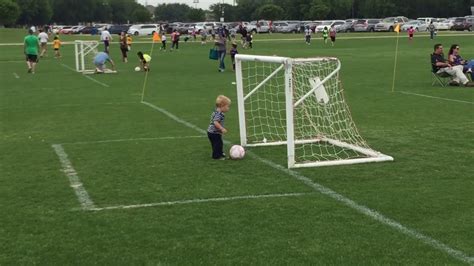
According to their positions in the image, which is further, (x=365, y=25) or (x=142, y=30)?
(x=142, y=30)

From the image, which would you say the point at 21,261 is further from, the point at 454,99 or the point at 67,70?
the point at 67,70

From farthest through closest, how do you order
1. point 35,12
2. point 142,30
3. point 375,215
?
point 35,12
point 142,30
point 375,215

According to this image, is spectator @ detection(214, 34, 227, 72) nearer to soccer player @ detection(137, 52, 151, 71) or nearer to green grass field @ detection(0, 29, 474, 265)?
soccer player @ detection(137, 52, 151, 71)

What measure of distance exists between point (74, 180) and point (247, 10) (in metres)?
151

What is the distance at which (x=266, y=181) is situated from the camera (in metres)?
7.62

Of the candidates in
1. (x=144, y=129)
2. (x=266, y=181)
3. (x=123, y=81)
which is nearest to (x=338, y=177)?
(x=266, y=181)

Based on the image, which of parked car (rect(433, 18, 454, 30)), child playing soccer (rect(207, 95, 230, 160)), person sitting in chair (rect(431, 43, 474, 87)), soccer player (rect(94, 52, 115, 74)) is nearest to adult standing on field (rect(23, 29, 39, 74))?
soccer player (rect(94, 52, 115, 74))

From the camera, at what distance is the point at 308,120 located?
1095 cm

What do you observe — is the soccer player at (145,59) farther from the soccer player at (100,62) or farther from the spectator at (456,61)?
the spectator at (456,61)

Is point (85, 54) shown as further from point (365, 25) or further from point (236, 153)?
point (365, 25)

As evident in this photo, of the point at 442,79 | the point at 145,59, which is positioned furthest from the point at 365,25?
the point at 442,79

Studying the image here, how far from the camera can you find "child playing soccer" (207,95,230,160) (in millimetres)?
8768

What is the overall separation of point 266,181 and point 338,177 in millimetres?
926

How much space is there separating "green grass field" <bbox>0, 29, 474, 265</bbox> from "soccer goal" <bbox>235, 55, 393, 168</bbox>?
368 millimetres
